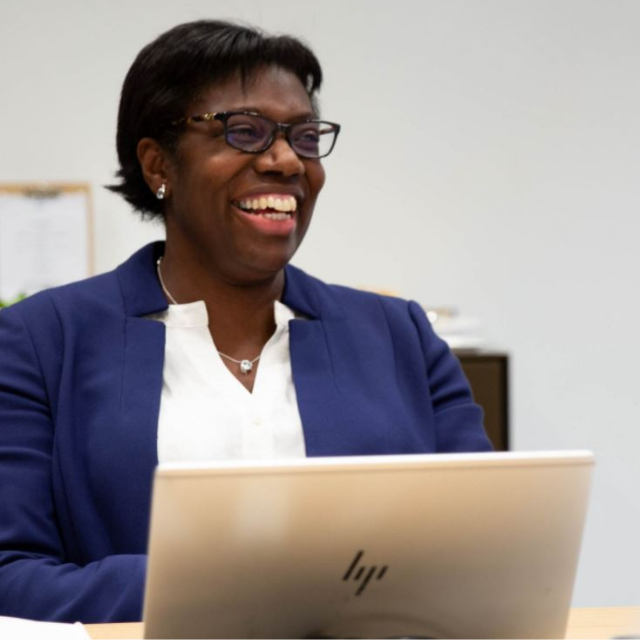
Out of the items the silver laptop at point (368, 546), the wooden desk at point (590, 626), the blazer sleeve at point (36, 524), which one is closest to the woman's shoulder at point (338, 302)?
the blazer sleeve at point (36, 524)

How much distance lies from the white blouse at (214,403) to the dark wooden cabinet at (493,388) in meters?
1.61

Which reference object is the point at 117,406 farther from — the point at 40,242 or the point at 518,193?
the point at 518,193

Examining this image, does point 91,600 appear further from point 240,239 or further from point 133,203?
point 133,203

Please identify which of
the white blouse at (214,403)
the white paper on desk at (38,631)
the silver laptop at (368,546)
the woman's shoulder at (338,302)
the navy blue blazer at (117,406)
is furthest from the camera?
the woman's shoulder at (338,302)

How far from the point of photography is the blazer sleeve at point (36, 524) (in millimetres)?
1382

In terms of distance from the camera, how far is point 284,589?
0.98 m

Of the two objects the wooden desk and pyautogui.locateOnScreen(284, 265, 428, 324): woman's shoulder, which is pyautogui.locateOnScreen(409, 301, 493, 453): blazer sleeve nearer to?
pyautogui.locateOnScreen(284, 265, 428, 324): woman's shoulder

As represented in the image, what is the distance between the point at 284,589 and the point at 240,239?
852mm

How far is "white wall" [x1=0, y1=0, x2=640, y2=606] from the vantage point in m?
3.53

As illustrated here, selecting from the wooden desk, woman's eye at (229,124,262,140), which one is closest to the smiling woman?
woman's eye at (229,124,262,140)

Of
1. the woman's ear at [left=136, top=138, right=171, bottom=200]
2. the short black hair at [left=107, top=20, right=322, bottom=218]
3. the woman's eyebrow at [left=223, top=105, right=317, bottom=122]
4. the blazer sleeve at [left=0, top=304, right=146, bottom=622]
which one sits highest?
the short black hair at [left=107, top=20, right=322, bottom=218]

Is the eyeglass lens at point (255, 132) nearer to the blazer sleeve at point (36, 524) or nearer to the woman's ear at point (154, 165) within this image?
the woman's ear at point (154, 165)

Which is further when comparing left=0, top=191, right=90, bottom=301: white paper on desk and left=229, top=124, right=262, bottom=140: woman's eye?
left=0, top=191, right=90, bottom=301: white paper on desk

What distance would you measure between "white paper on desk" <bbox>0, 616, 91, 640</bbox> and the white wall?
2372 mm
